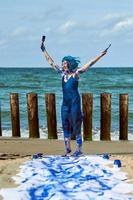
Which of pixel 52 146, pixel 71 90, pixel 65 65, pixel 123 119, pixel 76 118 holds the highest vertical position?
pixel 65 65

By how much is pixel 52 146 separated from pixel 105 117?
1.97 m

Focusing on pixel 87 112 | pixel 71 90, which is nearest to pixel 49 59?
pixel 71 90

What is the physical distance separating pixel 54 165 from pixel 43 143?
12.0 ft

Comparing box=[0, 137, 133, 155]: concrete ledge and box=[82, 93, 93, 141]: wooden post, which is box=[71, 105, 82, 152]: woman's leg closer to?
box=[0, 137, 133, 155]: concrete ledge

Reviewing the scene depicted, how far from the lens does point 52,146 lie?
500 inches

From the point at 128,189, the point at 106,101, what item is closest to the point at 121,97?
the point at 106,101

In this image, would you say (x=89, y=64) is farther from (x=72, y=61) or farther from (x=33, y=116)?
(x=33, y=116)

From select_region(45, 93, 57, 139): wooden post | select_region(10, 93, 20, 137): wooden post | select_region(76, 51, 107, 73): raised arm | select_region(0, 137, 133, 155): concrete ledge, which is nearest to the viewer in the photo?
select_region(76, 51, 107, 73): raised arm

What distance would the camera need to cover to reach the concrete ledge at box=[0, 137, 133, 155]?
11852mm

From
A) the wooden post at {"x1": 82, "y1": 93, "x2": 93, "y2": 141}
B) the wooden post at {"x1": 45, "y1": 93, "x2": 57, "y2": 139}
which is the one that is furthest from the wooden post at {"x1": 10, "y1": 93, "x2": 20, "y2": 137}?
the wooden post at {"x1": 82, "y1": 93, "x2": 93, "y2": 141}

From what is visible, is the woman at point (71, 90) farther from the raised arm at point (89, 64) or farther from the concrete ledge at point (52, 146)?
the concrete ledge at point (52, 146)

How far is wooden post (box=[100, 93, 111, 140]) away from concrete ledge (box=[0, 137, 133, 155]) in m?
0.53

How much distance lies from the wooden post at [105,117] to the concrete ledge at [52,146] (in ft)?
1.75

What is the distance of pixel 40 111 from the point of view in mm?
25078
